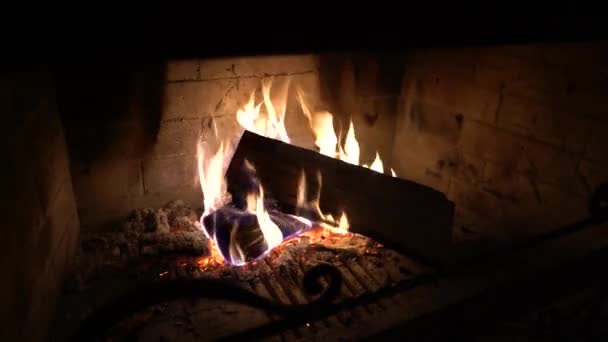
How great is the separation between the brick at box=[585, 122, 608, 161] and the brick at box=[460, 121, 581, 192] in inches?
4.8

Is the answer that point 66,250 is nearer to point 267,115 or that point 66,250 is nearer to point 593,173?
point 267,115

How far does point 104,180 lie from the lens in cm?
331

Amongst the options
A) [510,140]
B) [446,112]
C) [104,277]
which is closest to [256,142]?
[104,277]

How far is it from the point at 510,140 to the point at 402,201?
3.31ft

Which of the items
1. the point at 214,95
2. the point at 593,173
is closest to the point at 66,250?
the point at 214,95

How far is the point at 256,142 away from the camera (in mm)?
3336

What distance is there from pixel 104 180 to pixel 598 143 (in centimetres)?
334

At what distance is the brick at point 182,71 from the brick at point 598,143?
2.67m

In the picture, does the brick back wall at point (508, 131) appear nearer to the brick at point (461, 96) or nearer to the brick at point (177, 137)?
the brick at point (461, 96)

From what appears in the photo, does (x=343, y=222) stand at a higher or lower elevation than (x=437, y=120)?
lower

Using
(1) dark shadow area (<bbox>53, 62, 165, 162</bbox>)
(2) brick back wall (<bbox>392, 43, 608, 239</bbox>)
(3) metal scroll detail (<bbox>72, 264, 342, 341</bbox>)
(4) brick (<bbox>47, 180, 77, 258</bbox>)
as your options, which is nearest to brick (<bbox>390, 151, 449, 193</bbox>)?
(2) brick back wall (<bbox>392, 43, 608, 239</bbox>)

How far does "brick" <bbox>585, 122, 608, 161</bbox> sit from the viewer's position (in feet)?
9.02

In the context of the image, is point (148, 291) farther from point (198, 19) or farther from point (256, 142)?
point (256, 142)

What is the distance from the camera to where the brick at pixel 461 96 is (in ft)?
11.1
